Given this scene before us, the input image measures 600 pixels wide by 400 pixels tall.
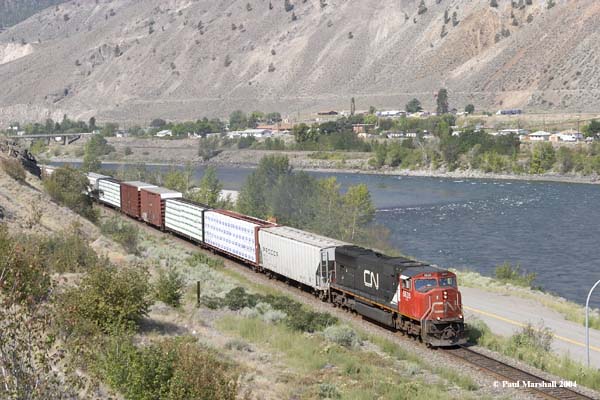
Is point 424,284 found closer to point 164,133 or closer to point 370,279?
point 370,279

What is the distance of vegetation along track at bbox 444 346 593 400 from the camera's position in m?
20.4

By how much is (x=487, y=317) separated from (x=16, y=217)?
22.1m

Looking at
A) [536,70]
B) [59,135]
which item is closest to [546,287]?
[536,70]

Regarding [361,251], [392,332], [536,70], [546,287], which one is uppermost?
[536,70]

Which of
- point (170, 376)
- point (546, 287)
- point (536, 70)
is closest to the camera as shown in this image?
point (170, 376)

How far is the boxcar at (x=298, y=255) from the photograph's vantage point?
31.7 m

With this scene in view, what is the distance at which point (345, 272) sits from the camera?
30.1 m

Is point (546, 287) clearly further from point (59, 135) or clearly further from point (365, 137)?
point (59, 135)

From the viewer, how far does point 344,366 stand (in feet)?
71.5

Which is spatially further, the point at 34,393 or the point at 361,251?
the point at 361,251

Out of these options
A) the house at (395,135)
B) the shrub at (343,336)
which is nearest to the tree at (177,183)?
the shrub at (343,336)

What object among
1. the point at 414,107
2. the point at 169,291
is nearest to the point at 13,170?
the point at 169,291

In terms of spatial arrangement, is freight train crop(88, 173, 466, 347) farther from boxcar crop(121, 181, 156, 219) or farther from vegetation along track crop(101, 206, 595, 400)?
boxcar crop(121, 181, 156, 219)

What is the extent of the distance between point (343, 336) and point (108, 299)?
284 inches
